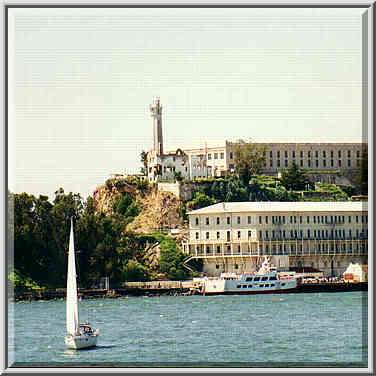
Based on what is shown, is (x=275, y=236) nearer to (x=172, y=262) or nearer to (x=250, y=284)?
(x=250, y=284)

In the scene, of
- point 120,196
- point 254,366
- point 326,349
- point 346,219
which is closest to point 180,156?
point 120,196

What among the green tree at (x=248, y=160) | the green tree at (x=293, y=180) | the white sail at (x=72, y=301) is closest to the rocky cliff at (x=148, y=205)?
the green tree at (x=248, y=160)

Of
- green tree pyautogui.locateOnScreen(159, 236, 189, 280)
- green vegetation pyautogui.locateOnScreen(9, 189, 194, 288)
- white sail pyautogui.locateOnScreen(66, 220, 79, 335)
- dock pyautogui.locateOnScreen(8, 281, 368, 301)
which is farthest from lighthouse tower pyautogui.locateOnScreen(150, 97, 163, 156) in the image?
white sail pyautogui.locateOnScreen(66, 220, 79, 335)

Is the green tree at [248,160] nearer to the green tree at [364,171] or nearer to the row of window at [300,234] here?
the row of window at [300,234]

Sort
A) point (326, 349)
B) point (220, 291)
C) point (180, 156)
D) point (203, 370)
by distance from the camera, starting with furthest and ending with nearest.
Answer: point (180, 156), point (220, 291), point (326, 349), point (203, 370)

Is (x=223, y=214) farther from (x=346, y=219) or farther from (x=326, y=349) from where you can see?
(x=326, y=349)

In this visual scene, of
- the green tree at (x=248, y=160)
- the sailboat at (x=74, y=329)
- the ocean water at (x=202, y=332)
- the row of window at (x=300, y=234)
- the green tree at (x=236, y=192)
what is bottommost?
the ocean water at (x=202, y=332)
